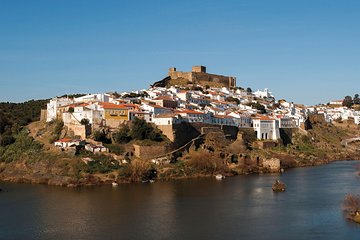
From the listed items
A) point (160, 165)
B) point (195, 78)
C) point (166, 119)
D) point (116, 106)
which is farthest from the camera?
point (195, 78)

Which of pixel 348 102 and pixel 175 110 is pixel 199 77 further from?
pixel 348 102

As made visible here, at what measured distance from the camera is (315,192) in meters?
26.8

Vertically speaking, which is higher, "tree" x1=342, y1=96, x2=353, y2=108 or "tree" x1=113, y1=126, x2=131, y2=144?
"tree" x1=342, y1=96, x2=353, y2=108

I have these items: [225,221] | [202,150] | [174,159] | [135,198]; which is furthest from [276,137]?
[225,221]

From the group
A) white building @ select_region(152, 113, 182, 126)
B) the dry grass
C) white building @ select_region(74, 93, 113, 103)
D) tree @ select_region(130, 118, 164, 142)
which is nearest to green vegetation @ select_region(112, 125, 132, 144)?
tree @ select_region(130, 118, 164, 142)

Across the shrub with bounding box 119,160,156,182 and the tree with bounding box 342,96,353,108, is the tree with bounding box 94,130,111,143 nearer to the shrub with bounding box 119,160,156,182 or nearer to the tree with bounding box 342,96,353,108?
the shrub with bounding box 119,160,156,182

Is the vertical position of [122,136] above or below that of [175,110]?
below

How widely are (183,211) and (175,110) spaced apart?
19.1 meters

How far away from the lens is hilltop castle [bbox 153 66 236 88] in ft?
204

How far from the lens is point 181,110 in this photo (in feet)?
135

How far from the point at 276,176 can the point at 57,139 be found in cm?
1482

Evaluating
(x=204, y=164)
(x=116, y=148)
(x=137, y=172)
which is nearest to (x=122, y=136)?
(x=116, y=148)

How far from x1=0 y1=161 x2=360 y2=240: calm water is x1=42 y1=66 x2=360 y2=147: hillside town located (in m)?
7.41

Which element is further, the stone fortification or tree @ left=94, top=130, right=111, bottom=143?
the stone fortification
